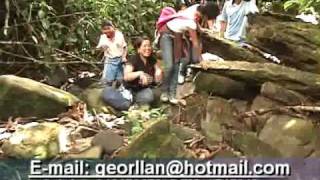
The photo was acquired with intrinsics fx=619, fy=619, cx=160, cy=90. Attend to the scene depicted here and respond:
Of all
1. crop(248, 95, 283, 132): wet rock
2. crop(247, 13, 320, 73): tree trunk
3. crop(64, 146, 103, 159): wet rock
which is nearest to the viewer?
crop(64, 146, 103, 159): wet rock

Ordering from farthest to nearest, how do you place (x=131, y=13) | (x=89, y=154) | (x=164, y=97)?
1. (x=131, y=13)
2. (x=164, y=97)
3. (x=89, y=154)

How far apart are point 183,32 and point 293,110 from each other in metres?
0.52

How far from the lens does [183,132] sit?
93.3 inches

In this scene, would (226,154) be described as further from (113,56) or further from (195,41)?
(113,56)

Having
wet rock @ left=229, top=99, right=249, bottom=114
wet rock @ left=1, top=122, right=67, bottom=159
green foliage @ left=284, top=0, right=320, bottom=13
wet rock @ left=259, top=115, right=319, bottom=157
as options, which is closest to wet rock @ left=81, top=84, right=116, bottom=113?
wet rock @ left=1, top=122, right=67, bottom=159

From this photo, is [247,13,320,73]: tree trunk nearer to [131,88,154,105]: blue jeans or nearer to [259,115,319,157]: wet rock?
[259,115,319,157]: wet rock

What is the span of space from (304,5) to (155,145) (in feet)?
2.80

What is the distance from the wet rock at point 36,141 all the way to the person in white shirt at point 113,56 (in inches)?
10.9

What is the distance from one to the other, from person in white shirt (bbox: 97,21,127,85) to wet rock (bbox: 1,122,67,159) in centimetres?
28

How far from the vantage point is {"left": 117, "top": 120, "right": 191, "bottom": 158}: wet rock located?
2287 millimetres

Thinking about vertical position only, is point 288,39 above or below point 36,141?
above

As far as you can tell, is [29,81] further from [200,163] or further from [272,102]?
[272,102]

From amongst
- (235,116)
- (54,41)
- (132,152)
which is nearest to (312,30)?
(235,116)

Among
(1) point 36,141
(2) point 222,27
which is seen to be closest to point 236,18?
(2) point 222,27
